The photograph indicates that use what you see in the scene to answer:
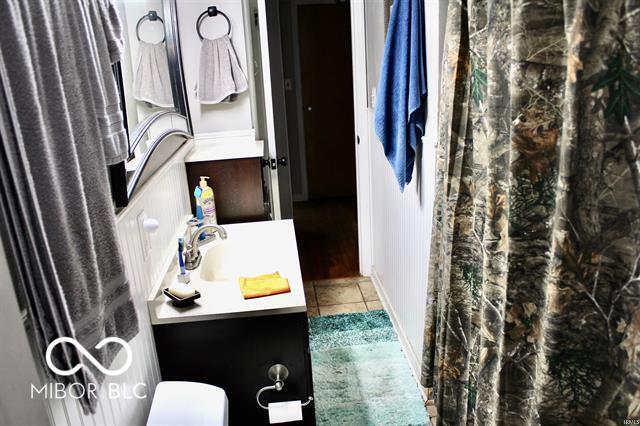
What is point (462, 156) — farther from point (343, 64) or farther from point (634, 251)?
point (343, 64)

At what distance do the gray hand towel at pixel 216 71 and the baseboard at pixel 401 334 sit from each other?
1376 millimetres

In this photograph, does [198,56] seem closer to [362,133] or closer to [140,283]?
[362,133]

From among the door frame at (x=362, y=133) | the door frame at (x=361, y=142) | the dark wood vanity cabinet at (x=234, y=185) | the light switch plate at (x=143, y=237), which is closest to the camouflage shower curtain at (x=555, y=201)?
the light switch plate at (x=143, y=237)

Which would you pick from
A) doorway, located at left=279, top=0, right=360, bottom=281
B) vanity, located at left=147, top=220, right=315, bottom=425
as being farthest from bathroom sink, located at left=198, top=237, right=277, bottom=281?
doorway, located at left=279, top=0, right=360, bottom=281

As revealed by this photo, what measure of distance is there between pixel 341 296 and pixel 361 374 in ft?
2.53

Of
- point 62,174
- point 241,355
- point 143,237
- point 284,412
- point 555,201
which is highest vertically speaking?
point 62,174

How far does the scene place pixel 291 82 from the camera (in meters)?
4.58

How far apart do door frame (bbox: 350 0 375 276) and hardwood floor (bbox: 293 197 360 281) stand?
229mm

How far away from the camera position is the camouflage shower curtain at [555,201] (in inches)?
31.4

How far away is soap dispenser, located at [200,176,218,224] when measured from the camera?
7.03 ft

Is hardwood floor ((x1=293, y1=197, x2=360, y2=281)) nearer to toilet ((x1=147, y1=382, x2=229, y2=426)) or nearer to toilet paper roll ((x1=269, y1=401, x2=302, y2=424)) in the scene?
toilet paper roll ((x1=269, y1=401, x2=302, y2=424))

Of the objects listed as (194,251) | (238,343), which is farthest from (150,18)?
(238,343)

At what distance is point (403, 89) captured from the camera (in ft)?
6.01

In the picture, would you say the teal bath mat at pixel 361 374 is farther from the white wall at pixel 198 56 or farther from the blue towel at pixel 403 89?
the white wall at pixel 198 56
